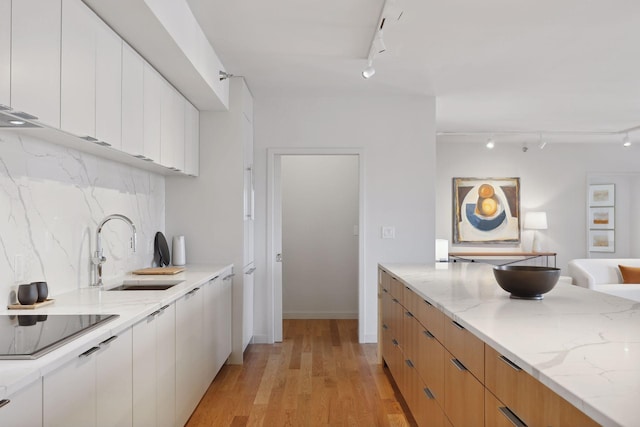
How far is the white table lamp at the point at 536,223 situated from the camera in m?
7.87

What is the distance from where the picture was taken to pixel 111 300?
7.91 ft

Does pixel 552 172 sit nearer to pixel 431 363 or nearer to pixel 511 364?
pixel 431 363

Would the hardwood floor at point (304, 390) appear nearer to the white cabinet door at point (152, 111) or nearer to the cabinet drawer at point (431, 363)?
the cabinet drawer at point (431, 363)

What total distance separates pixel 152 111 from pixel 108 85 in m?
0.69

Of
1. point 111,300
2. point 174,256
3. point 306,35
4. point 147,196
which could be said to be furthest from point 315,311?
point 111,300

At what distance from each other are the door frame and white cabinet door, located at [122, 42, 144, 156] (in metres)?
2.25

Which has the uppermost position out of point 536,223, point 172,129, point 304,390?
point 172,129

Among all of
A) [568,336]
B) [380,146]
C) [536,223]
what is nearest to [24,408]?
[568,336]

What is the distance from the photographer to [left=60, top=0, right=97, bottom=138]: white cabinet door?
81.4 inches

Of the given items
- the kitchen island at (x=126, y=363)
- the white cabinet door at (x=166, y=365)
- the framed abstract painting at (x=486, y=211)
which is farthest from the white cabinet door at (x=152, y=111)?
the framed abstract painting at (x=486, y=211)

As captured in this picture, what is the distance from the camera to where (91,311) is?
6.98 feet

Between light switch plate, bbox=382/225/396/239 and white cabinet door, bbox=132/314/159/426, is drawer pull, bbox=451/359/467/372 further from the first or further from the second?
light switch plate, bbox=382/225/396/239

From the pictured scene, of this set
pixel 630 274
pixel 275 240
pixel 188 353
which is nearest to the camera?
pixel 188 353

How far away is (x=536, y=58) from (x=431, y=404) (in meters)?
2.96
